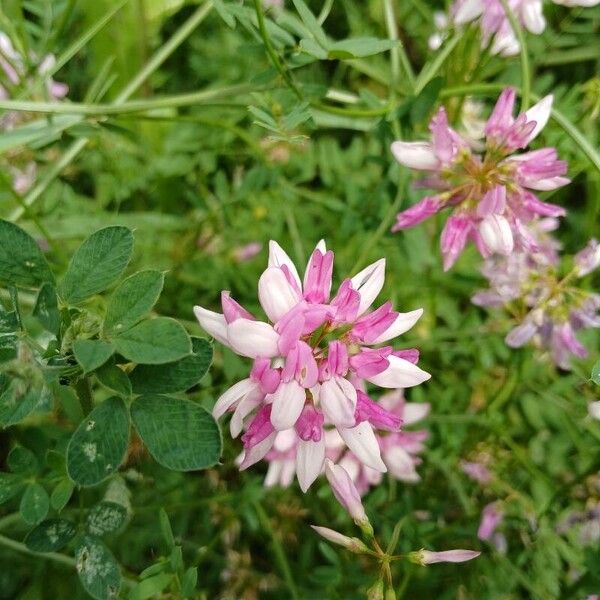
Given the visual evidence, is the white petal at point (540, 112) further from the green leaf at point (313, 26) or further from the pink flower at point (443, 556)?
the pink flower at point (443, 556)

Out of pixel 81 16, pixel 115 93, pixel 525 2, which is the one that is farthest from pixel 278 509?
pixel 81 16

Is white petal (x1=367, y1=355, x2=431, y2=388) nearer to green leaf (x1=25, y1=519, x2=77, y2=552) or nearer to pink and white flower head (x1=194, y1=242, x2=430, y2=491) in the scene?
pink and white flower head (x1=194, y1=242, x2=430, y2=491)

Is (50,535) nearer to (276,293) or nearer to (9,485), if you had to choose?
(9,485)

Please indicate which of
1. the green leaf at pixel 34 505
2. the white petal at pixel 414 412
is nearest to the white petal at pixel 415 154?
the white petal at pixel 414 412

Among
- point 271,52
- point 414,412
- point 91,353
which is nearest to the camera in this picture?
point 91,353

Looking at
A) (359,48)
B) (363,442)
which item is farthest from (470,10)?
(363,442)

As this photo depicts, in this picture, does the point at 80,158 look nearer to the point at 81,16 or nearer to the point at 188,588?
the point at 81,16

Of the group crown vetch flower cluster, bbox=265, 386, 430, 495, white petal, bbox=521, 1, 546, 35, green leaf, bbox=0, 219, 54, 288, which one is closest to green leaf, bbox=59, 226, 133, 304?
green leaf, bbox=0, 219, 54, 288
